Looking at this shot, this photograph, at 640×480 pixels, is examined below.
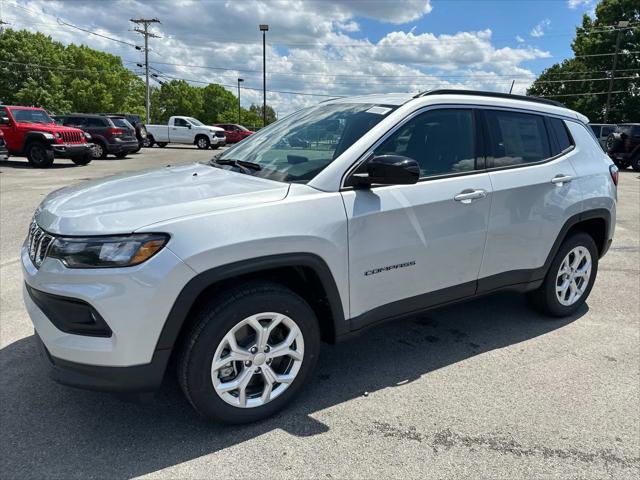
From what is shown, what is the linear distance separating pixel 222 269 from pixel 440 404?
61.6 inches

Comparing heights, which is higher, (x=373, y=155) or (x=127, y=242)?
(x=373, y=155)

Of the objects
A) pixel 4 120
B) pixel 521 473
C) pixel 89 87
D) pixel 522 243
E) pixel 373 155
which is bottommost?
pixel 521 473

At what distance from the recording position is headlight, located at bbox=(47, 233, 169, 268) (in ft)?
7.21

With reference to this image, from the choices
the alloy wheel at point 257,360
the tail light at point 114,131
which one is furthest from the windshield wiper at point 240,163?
the tail light at point 114,131

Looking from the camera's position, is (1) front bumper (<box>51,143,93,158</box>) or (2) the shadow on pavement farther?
(1) front bumper (<box>51,143,93,158</box>)

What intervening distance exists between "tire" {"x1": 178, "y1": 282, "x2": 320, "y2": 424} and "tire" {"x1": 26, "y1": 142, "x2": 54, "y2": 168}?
16.6 metres

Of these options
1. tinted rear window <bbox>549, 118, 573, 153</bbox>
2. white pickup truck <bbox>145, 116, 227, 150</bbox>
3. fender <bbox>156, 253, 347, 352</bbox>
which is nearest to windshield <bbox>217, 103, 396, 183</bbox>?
fender <bbox>156, 253, 347, 352</bbox>

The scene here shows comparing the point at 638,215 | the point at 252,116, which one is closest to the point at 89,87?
the point at 252,116

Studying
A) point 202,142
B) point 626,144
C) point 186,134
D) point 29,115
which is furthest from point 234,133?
point 626,144

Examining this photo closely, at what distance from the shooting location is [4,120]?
16516 millimetres

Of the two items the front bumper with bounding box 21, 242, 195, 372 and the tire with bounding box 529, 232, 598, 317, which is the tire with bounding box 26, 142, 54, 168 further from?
the tire with bounding box 529, 232, 598, 317

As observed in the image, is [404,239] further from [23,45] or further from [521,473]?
[23,45]

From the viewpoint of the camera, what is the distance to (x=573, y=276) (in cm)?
418

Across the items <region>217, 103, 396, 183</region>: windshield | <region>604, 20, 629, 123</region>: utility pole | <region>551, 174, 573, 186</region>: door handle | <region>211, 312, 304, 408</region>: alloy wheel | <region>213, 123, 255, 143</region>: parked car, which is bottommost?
<region>211, 312, 304, 408</region>: alloy wheel
